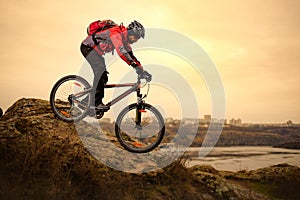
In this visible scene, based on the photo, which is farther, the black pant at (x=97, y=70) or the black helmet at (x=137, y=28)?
the black pant at (x=97, y=70)

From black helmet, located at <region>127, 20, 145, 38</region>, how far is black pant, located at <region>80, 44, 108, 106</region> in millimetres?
1149

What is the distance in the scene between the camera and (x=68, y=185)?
1116cm

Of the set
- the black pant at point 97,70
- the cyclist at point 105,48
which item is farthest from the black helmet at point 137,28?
the black pant at point 97,70

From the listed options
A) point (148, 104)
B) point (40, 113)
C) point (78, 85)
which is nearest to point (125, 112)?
point (148, 104)

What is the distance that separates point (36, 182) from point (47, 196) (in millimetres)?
528

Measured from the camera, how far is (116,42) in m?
8.97

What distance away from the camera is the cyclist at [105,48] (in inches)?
353

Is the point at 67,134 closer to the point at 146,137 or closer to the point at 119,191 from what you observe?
the point at 119,191

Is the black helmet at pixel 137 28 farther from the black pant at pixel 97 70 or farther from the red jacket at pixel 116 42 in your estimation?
the black pant at pixel 97 70

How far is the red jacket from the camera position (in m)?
8.97

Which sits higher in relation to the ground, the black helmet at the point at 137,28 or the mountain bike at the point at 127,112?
the black helmet at the point at 137,28

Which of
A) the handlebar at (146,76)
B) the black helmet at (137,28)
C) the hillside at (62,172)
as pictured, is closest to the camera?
the black helmet at (137,28)

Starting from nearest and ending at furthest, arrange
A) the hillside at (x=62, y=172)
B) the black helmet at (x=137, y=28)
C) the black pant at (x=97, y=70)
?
the black helmet at (x=137, y=28) < the black pant at (x=97, y=70) < the hillside at (x=62, y=172)

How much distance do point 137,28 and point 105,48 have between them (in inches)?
39.8
